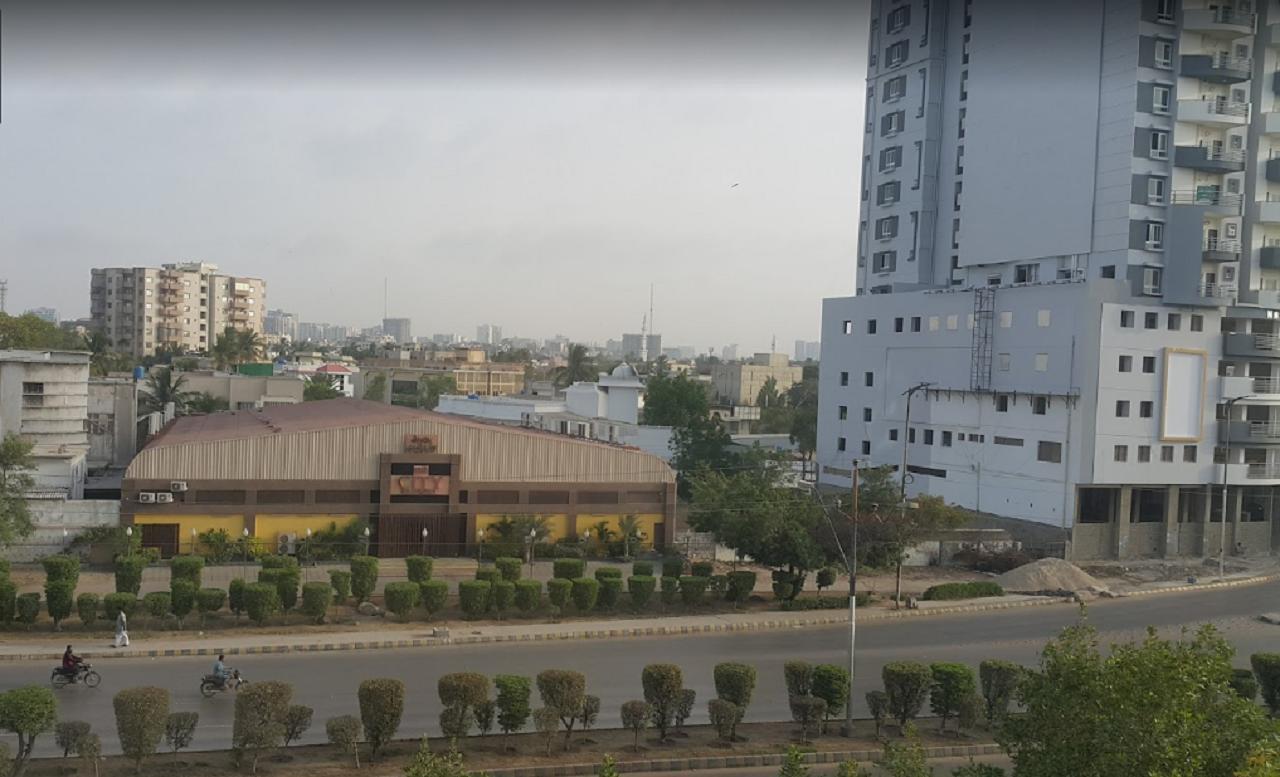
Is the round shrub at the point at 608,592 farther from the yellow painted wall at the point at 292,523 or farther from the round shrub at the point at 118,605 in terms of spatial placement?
the round shrub at the point at 118,605

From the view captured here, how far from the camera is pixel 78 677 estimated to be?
59.5 feet

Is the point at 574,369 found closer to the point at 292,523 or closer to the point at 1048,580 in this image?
the point at 292,523

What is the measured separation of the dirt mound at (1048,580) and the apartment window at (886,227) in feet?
64.8

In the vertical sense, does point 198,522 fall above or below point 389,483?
below

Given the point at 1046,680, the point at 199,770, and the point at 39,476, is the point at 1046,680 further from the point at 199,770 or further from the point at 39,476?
the point at 39,476

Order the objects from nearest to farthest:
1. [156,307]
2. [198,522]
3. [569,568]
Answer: [569,568] → [198,522] → [156,307]

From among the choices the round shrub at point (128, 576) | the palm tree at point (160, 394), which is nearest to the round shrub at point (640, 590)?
the round shrub at point (128, 576)

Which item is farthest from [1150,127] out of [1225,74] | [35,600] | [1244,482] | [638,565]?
[35,600]

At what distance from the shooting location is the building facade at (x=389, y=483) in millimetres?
30719

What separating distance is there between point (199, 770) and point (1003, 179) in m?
36.6

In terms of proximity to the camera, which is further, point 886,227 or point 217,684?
point 886,227

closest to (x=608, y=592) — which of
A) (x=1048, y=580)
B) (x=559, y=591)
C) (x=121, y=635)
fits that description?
(x=559, y=591)

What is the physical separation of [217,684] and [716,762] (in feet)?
26.7

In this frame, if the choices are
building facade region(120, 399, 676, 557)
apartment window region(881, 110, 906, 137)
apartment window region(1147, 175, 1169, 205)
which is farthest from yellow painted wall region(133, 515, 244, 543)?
apartment window region(881, 110, 906, 137)
